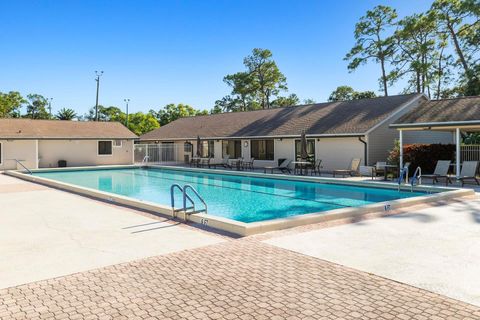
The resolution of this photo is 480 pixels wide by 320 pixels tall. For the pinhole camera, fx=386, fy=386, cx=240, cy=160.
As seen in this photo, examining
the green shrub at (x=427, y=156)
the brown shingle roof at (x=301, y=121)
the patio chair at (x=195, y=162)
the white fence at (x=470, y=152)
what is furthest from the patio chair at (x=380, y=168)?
the patio chair at (x=195, y=162)

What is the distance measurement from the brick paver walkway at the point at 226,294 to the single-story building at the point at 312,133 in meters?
15.4

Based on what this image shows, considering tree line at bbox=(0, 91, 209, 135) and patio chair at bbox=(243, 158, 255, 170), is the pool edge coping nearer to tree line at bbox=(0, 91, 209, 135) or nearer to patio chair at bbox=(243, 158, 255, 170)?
patio chair at bbox=(243, 158, 255, 170)

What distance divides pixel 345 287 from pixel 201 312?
1748 millimetres

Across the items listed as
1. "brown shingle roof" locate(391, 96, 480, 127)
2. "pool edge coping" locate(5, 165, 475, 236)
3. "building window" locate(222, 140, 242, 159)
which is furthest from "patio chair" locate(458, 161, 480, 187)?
"building window" locate(222, 140, 242, 159)

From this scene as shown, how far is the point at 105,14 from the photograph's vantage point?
67.1ft

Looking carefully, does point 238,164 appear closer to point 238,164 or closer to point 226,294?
point 238,164

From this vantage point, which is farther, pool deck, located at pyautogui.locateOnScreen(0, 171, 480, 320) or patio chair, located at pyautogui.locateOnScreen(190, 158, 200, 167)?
patio chair, located at pyautogui.locateOnScreen(190, 158, 200, 167)

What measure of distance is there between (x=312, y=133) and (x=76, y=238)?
53.7ft

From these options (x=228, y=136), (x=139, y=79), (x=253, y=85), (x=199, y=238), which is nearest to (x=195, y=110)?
(x=253, y=85)

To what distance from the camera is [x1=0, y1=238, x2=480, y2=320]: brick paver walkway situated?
3908 millimetres

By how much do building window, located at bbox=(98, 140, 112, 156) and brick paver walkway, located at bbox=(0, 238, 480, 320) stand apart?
25983 millimetres

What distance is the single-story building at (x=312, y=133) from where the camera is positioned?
2033 cm

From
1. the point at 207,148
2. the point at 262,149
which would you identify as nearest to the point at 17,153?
the point at 207,148

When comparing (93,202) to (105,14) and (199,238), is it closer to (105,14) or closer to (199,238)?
(199,238)
